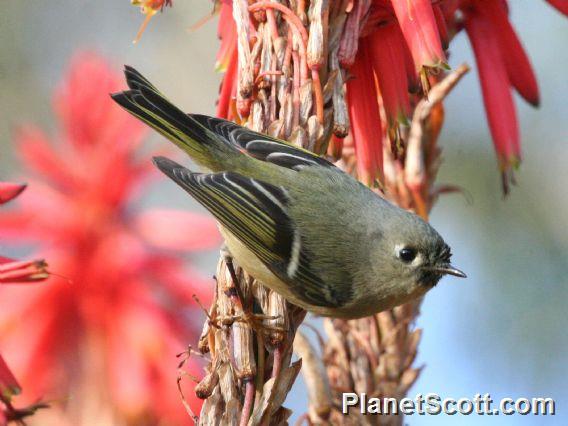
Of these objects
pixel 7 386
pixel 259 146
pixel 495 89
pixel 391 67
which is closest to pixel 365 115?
pixel 391 67

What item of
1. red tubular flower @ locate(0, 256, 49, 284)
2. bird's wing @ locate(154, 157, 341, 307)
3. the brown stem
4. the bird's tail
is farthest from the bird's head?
red tubular flower @ locate(0, 256, 49, 284)

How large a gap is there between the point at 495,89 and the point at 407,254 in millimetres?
448

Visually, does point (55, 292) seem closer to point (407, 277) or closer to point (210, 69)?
point (407, 277)

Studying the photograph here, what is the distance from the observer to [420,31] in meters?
1.86

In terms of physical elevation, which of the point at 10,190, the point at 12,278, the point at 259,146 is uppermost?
the point at 259,146

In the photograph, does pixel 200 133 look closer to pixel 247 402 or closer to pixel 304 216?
pixel 304 216

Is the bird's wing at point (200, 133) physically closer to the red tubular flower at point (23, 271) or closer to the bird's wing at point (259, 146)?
the bird's wing at point (259, 146)

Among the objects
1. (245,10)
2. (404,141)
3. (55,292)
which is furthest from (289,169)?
(55,292)

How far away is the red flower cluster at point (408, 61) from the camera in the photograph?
1.87 meters

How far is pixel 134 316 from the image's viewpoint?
221 centimetres

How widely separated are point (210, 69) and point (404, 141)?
8.50 feet

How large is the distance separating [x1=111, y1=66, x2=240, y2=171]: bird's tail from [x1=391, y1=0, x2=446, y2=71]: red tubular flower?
0.54m

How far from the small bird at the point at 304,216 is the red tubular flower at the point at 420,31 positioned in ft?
1.06

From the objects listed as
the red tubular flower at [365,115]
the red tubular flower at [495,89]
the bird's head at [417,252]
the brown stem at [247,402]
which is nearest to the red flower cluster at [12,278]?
the brown stem at [247,402]
